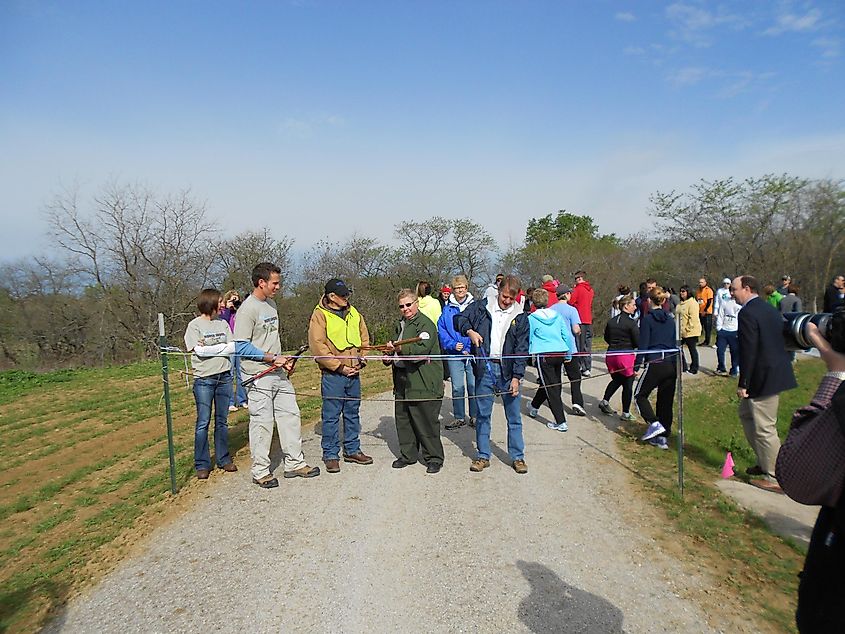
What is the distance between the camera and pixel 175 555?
4336mm

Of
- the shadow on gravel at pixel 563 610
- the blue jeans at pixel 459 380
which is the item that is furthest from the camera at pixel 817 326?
the blue jeans at pixel 459 380

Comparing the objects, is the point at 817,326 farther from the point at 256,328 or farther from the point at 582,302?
the point at 582,302

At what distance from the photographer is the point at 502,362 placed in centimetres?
588

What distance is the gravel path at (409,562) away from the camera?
11.3 ft

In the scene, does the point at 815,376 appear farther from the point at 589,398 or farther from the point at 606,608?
the point at 606,608

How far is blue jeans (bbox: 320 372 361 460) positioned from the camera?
19.6 feet

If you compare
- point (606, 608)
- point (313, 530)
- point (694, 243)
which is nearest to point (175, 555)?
point (313, 530)

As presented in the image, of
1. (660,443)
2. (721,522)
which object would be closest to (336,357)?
(721,522)

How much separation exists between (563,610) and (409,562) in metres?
1.22

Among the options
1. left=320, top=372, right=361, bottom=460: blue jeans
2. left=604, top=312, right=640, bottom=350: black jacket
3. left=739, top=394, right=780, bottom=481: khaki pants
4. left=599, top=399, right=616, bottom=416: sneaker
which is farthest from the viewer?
left=599, top=399, right=616, bottom=416: sneaker

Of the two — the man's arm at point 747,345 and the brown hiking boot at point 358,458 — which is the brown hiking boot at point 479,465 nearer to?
the brown hiking boot at point 358,458

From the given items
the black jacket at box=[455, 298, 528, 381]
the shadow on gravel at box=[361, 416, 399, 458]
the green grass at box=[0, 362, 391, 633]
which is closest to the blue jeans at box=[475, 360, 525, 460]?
the black jacket at box=[455, 298, 528, 381]

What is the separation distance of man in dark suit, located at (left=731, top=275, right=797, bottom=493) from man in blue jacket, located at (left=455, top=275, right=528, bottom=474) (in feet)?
7.19

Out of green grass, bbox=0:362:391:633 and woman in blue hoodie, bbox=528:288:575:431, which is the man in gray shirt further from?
woman in blue hoodie, bbox=528:288:575:431
